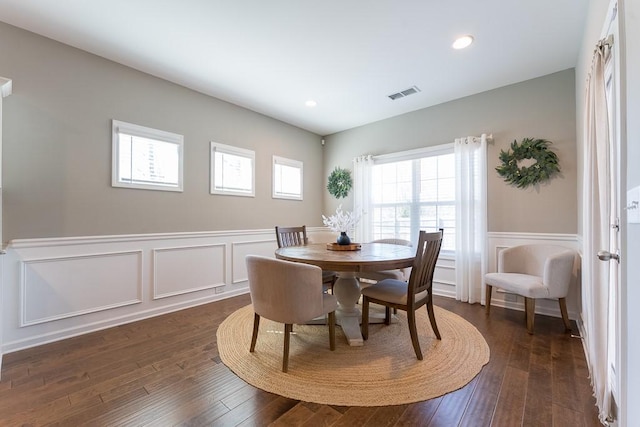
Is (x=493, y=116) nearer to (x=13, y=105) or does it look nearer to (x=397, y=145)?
(x=397, y=145)

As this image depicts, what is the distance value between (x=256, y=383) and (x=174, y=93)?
3218mm

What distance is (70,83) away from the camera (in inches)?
98.3

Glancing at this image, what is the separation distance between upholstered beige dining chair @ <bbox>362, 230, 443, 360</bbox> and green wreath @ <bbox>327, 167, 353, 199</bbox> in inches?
101

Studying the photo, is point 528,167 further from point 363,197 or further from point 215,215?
point 215,215

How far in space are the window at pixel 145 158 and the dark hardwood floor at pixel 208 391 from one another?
156 centimetres

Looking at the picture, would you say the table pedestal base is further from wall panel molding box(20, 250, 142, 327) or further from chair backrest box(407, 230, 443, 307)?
wall panel molding box(20, 250, 142, 327)

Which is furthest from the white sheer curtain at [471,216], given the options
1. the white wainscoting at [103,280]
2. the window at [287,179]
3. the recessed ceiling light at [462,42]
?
the white wainscoting at [103,280]

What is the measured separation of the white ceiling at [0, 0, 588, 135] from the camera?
80.7 inches

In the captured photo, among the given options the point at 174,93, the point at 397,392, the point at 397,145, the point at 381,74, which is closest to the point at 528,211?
the point at 397,145

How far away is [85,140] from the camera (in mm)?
2572

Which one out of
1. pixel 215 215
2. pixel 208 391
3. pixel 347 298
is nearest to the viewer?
pixel 208 391

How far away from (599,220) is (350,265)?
145 cm

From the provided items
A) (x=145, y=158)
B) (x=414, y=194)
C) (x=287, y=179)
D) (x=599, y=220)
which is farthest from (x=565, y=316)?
(x=145, y=158)

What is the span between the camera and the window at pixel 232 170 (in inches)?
141
